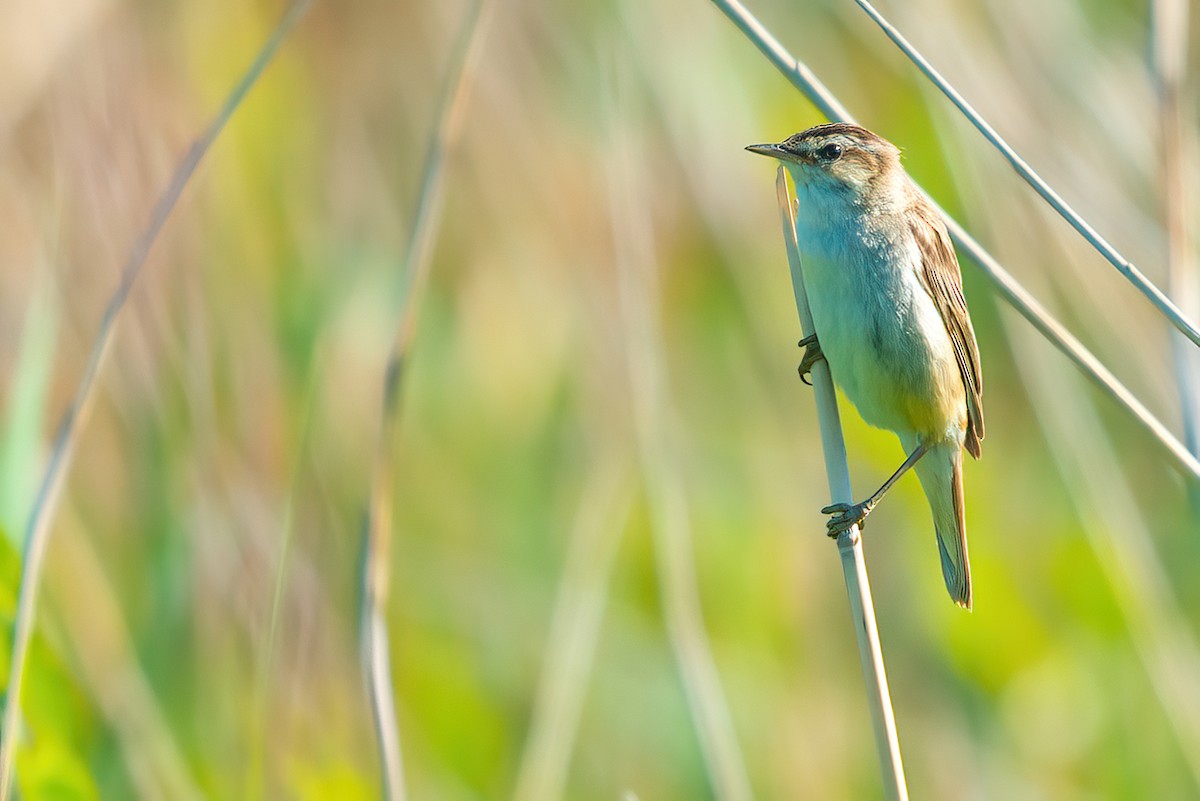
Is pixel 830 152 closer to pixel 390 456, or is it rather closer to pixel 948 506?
pixel 948 506

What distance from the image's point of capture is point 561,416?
334 cm

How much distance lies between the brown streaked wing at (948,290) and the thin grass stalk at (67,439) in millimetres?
1113

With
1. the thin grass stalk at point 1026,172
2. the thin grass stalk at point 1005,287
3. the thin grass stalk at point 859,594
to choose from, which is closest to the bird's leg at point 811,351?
the thin grass stalk at point 859,594

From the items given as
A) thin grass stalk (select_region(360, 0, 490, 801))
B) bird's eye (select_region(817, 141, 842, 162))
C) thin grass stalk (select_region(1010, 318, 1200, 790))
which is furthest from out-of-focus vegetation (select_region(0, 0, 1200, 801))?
bird's eye (select_region(817, 141, 842, 162))

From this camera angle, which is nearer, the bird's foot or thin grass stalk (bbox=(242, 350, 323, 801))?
the bird's foot

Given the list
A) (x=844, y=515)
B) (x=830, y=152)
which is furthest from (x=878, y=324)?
(x=844, y=515)

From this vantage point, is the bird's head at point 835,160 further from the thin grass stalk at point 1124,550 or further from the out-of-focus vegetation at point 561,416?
the thin grass stalk at point 1124,550

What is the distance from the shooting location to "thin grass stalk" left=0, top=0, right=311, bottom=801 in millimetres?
1754

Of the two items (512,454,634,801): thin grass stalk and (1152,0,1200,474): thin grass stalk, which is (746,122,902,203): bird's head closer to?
(1152,0,1200,474): thin grass stalk

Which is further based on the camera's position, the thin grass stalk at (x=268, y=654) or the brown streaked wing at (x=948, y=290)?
the brown streaked wing at (x=948, y=290)

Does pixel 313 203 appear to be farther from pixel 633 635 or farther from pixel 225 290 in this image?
pixel 633 635

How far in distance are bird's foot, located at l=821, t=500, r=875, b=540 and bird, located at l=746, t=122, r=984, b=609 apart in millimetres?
153

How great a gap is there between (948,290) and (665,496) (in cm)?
63

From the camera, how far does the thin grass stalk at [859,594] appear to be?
1695 millimetres
